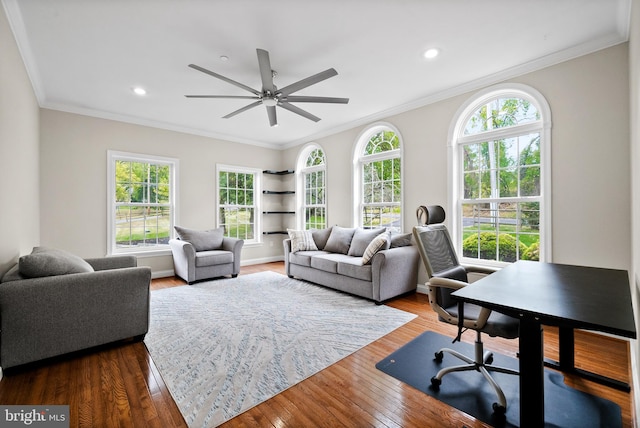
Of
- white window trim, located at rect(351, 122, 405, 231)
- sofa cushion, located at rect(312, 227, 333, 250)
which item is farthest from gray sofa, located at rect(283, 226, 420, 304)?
white window trim, located at rect(351, 122, 405, 231)

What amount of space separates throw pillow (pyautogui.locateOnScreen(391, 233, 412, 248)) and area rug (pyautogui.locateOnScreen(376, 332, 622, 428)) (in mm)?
1726

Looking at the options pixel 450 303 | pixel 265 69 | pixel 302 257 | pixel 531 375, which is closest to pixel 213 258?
pixel 302 257

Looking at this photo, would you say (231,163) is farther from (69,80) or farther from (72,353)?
(72,353)

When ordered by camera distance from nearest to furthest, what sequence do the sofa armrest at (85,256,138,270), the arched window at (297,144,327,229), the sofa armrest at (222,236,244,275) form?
the sofa armrest at (85,256,138,270)
the sofa armrest at (222,236,244,275)
the arched window at (297,144,327,229)

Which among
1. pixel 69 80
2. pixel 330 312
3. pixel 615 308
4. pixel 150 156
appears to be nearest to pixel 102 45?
pixel 69 80

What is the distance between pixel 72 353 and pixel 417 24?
3.94 meters

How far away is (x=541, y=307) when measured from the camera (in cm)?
123

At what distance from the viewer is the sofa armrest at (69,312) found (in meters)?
1.93

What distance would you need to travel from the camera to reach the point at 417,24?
2377 mm

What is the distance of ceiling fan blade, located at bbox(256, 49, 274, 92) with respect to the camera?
2.24m

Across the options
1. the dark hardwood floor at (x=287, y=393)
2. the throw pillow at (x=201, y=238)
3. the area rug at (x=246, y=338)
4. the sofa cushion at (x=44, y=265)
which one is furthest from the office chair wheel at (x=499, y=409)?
the throw pillow at (x=201, y=238)

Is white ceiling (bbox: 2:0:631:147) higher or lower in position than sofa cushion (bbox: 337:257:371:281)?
higher

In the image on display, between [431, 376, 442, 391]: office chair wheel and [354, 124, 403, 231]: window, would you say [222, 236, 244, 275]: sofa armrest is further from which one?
[431, 376, 442, 391]: office chair wheel

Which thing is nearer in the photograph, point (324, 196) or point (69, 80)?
point (69, 80)
